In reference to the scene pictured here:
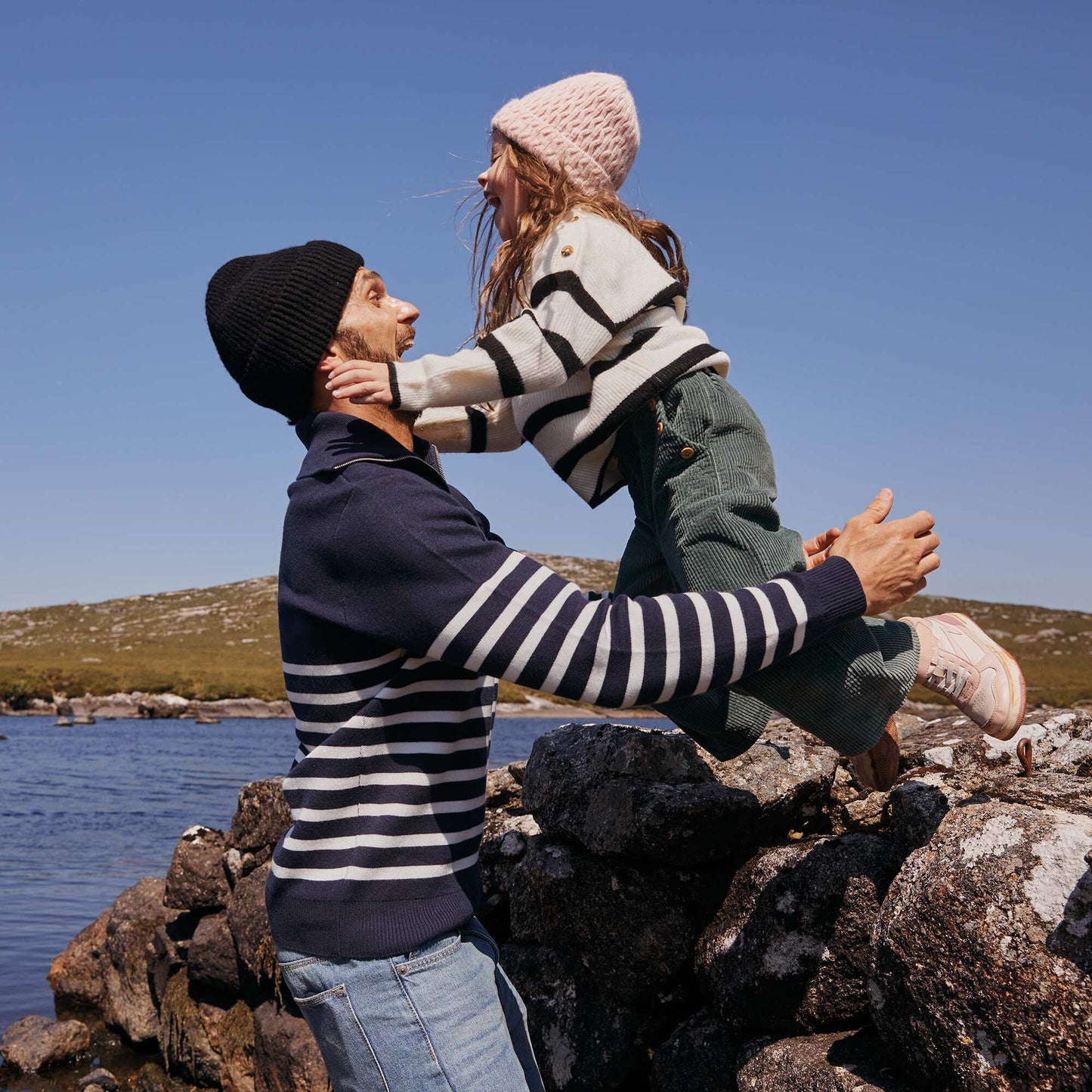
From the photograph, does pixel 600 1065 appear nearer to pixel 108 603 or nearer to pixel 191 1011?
pixel 191 1011

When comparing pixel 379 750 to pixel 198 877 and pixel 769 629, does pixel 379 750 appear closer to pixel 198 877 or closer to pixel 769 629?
pixel 769 629

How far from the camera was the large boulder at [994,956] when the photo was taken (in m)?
2.75

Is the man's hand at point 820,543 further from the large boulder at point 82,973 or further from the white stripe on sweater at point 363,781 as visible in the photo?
the large boulder at point 82,973

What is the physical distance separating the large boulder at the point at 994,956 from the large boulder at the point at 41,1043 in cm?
969

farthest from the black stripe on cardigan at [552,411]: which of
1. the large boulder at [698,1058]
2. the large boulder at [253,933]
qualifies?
the large boulder at [253,933]

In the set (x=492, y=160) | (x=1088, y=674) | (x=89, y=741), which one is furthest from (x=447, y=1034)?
(x=1088, y=674)

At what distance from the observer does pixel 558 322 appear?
132 inches

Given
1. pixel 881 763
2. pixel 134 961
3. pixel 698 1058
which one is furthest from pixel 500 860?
pixel 134 961

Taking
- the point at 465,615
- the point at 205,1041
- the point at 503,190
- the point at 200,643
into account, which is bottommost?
the point at 200,643

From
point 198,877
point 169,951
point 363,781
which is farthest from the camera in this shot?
point 169,951

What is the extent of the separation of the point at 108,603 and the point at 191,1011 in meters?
129

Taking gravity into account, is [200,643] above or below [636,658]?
below

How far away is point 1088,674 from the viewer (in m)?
79.9

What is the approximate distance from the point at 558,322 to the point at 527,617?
4.20 feet
